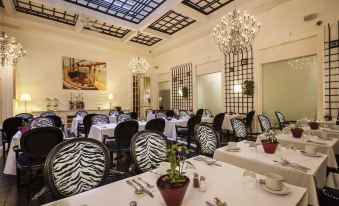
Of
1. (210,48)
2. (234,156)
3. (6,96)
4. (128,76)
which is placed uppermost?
(210,48)

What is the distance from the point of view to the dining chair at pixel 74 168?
4.79 ft

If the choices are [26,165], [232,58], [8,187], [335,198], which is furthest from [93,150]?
[232,58]

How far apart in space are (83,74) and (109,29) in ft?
8.73

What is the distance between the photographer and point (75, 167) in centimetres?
158

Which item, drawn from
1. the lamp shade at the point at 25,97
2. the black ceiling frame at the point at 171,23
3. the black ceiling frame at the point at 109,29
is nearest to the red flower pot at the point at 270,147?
the black ceiling frame at the point at 171,23

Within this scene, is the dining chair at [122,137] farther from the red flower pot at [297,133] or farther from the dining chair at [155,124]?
the red flower pot at [297,133]

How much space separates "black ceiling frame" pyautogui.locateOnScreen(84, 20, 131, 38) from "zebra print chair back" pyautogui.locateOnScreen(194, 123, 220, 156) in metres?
7.63

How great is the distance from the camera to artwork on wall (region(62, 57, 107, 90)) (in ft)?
30.2

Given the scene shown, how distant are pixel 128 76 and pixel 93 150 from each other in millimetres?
10140

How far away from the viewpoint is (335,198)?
1.42m

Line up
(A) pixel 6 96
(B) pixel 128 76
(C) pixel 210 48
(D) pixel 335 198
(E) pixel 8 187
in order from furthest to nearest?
(B) pixel 128 76
(C) pixel 210 48
(A) pixel 6 96
(E) pixel 8 187
(D) pixel 335 198

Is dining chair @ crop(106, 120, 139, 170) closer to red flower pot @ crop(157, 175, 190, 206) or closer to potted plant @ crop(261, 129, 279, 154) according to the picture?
potted plant @ crop(261, 129, 279, 154)

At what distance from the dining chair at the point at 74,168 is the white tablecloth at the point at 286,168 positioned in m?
1.32

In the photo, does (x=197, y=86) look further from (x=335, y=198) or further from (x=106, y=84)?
(x=335, y=198)
